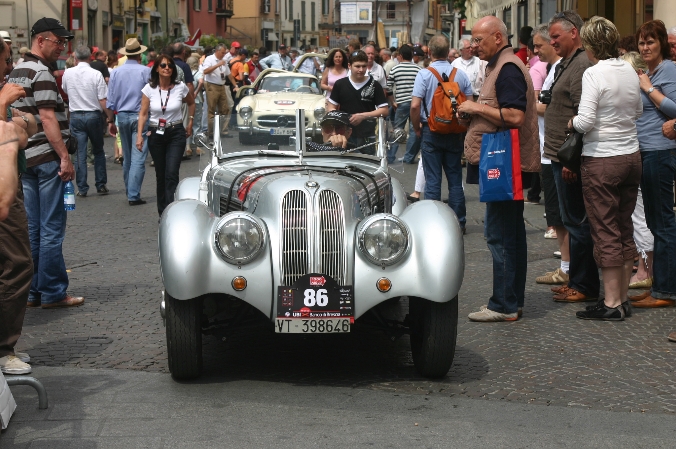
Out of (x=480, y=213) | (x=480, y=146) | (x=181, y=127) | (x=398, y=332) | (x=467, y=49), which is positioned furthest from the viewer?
(x=467, y=49)

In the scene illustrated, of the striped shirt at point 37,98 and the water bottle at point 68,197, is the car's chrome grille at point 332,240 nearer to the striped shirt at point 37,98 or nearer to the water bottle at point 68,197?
the striped shirt at point 37,98

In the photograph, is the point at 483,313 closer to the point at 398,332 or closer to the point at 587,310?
the point at 587,310

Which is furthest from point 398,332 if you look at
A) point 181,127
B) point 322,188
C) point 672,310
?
point 181,127

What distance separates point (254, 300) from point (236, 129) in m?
2.15

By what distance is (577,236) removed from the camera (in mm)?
7863

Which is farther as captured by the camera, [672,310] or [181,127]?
[181,127]

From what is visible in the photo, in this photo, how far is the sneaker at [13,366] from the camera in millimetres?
5992

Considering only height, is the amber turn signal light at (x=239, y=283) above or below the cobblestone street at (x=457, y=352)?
above

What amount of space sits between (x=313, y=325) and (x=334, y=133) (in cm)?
195

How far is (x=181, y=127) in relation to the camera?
457 inches

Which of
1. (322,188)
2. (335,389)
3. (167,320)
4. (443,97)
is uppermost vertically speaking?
(443,97)

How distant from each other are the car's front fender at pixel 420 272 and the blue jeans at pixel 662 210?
2.40m

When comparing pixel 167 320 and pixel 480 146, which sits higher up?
pixel 480 146

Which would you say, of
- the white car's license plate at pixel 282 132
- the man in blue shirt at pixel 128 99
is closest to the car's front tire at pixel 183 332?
the white car's license plate at pixel 282 132
